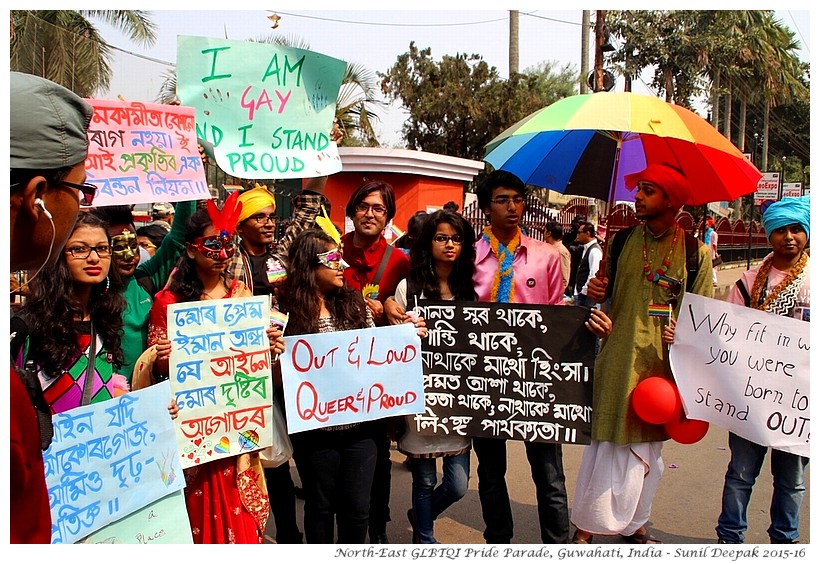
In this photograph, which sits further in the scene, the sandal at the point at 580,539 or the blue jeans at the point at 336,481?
the sandal at the point at 580,539

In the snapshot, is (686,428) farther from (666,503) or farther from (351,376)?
(351,376)

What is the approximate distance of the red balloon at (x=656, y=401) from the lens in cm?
371

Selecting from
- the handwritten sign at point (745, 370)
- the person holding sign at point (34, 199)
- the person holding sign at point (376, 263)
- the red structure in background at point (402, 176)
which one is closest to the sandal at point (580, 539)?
the handwritten sign at point (745, 370)

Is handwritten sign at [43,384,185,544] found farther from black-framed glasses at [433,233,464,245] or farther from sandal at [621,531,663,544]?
sandal at [621,531,663,544]

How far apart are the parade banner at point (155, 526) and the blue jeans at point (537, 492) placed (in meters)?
1.49

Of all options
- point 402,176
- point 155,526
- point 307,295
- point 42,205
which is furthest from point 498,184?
point 402,176

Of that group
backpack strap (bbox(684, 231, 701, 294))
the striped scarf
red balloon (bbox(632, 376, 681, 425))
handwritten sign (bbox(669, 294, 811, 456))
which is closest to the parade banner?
the striped scarf

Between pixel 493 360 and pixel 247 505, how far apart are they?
1403 millimetres

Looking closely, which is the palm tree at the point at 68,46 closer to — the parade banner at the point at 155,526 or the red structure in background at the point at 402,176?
the red structure in background at the point at 402,176

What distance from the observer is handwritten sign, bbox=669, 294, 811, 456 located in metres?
3.56

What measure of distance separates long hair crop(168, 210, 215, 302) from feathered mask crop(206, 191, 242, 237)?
0.04 meters

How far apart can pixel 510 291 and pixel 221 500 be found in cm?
175

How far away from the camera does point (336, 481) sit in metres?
3.46

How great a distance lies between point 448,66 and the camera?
886 inches
